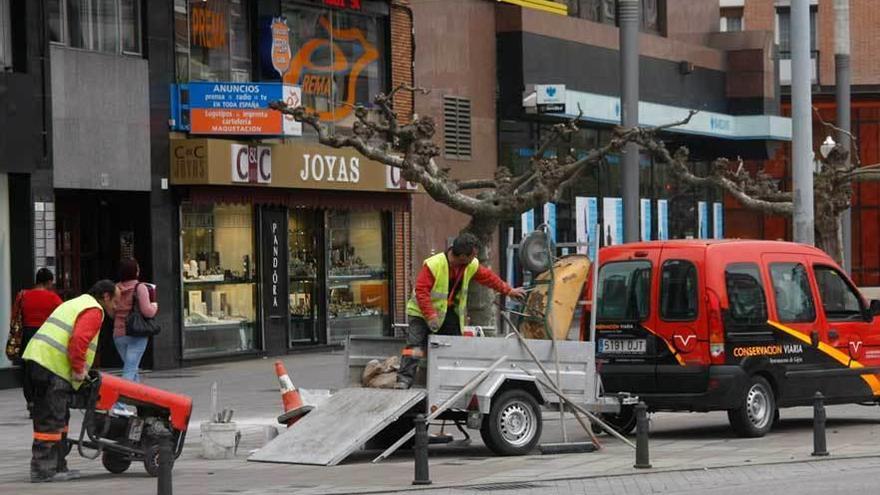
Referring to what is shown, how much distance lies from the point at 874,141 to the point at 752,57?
1666 centimetres

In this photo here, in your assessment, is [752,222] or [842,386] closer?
[842,386]

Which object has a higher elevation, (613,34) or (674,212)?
(613,34)

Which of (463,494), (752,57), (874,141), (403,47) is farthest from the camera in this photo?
(874,141)

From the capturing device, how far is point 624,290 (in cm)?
Answer: 1764

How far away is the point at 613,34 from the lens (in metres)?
39.1

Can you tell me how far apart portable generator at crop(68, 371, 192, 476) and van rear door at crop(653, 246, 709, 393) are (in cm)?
489

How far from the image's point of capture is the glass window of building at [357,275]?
104ft

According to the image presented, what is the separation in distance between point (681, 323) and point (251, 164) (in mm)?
12340

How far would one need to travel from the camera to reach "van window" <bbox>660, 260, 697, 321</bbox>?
17.1 meters

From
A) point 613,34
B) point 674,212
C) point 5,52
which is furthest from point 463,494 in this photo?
point 674,212

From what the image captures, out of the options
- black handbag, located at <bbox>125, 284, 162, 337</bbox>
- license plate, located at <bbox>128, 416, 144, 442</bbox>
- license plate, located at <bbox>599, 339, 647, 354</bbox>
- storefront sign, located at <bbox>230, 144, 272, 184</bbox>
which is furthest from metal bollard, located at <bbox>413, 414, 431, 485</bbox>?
storefront sign, located at <bbox>230, 144, 272, 184</bbox>

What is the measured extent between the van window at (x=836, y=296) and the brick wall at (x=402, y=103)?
14947mm

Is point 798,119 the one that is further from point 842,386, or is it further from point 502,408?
point 502,408

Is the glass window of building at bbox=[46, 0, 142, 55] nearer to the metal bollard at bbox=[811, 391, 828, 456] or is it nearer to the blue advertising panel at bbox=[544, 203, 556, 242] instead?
the blue advertising panel at bbox=[544, 203, 556, 242]
